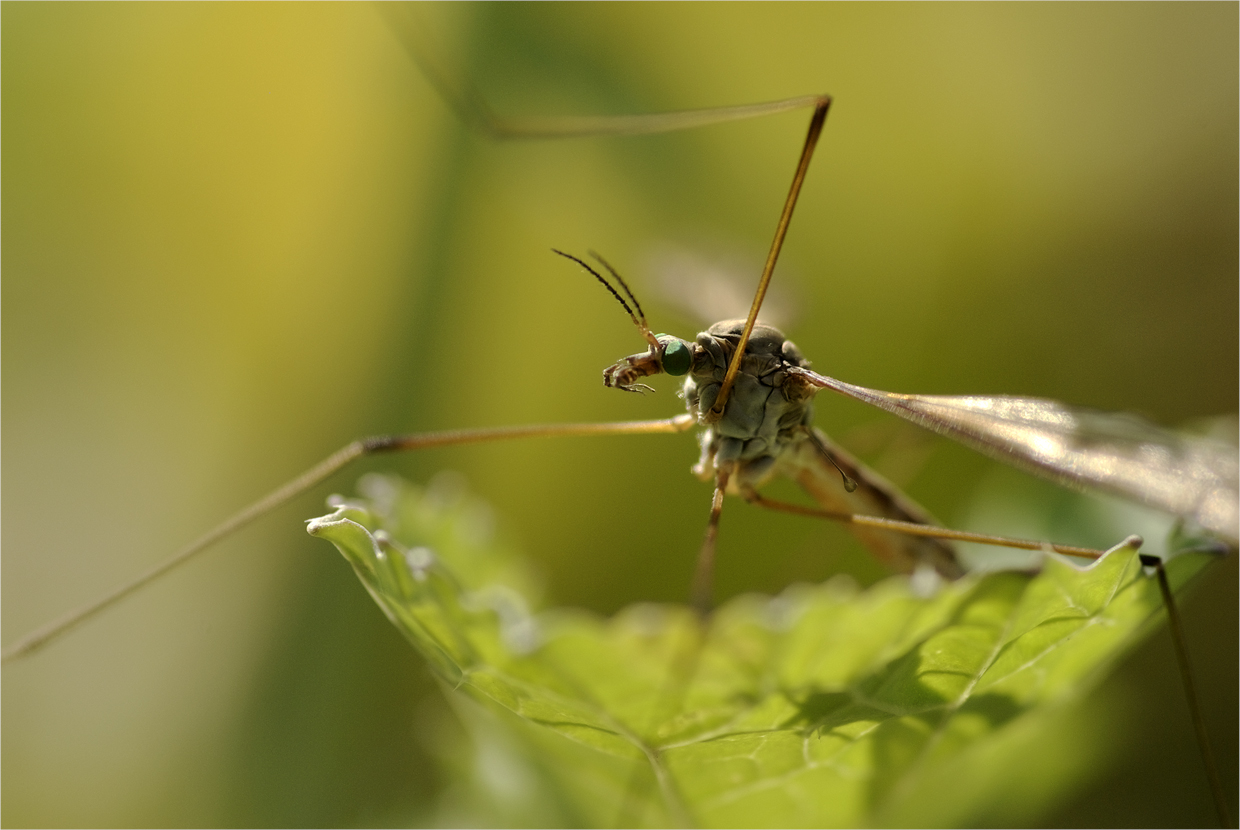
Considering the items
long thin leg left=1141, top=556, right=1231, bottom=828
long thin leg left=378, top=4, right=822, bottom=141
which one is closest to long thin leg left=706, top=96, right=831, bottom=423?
long thin leg left=378, top=4, right=822, bottom=141

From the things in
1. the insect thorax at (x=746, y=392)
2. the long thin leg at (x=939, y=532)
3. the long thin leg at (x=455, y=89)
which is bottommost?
the long thin leg at (x=939, y=532)

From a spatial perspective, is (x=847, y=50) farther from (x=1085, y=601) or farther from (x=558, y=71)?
(x=1085, y=601)

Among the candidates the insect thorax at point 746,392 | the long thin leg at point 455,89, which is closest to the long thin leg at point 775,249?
the insect thorax at point 746,392

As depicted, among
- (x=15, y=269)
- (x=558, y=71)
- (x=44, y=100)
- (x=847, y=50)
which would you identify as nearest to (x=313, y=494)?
(x=15, y=269)

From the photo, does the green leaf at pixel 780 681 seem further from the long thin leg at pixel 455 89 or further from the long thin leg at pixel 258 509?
the long thin leg at pixel 455 89

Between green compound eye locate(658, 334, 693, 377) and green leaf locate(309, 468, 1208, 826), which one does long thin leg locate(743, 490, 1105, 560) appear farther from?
green compound eye locate(658, 334, 693, 377)
